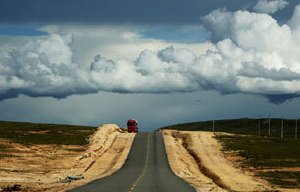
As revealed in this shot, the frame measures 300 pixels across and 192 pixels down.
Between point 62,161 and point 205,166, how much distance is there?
75.6 ft

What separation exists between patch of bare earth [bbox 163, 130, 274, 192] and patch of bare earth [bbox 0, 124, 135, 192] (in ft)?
31.9

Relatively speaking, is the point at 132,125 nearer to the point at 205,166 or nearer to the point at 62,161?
the point at 62,161

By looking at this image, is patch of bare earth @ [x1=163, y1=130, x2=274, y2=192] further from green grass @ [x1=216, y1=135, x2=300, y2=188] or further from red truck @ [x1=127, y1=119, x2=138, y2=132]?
red truck @ [x1=127, y1=119, x2=138, y2=132]

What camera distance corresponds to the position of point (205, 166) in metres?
77.9

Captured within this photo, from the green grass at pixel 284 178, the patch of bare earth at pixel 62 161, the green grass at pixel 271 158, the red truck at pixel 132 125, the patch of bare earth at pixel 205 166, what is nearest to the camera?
the patch of bare earth at pixel 205 166

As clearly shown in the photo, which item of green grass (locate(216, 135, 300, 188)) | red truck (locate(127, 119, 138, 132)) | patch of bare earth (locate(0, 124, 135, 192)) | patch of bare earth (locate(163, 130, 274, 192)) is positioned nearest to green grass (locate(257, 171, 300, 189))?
green grass (locate(216, 135, 300, 188))

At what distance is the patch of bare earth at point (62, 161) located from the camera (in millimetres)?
59078

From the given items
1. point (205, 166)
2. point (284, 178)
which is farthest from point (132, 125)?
point (284, 178)

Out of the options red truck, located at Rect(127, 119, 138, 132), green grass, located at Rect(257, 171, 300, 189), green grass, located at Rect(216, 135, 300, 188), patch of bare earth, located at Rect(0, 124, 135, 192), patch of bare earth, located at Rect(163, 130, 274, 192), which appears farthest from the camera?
red truck, located at Rect(127, 119, 138, 132)

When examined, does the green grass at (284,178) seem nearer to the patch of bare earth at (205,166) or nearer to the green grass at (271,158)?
the green grass at (271,158)

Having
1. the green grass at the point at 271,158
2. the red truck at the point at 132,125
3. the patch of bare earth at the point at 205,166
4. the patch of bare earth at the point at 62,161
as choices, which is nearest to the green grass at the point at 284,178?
the green grass at the point at 271,158

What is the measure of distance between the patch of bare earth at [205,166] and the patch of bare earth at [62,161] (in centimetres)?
974

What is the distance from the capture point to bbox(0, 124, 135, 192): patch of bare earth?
194ft

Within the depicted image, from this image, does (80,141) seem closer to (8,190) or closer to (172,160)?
(172,160)
